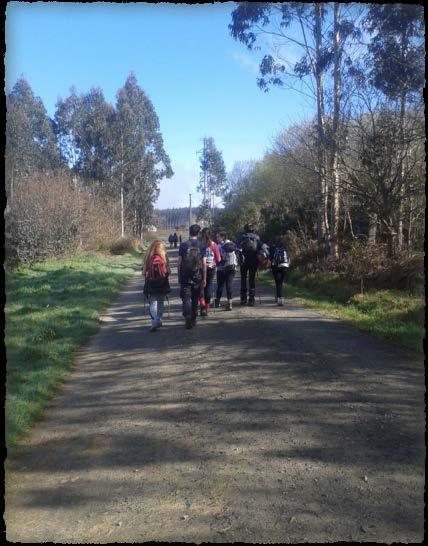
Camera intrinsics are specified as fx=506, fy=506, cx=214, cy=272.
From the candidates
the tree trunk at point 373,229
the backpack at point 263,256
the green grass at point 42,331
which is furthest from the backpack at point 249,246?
the tree trunk at point 373,229

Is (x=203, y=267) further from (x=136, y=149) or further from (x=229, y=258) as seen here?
(x=136, y=149)

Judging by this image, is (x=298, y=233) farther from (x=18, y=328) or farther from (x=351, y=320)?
(x=18, y=328)

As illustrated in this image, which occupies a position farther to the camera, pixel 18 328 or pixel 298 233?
pixel 298 233

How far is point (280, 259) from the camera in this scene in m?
11.8

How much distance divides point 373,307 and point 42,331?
685 cm

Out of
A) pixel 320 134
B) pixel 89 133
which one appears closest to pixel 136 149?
pixel 89 133

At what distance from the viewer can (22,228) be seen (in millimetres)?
26688

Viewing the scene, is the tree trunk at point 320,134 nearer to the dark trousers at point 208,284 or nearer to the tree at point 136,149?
the dark trousers at point 208,284

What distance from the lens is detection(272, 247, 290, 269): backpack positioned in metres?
11.8

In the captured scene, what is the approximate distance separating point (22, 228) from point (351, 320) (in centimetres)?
2134

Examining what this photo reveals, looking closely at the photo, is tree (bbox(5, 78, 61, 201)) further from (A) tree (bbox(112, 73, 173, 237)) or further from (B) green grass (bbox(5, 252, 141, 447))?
(B) green grass (bbox(5, 252, 141, 447))

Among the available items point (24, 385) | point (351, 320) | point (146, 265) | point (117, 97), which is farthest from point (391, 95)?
point (117, 97)

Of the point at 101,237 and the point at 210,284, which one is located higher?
the point at 101,237

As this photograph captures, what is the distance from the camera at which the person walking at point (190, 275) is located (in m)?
9.34
